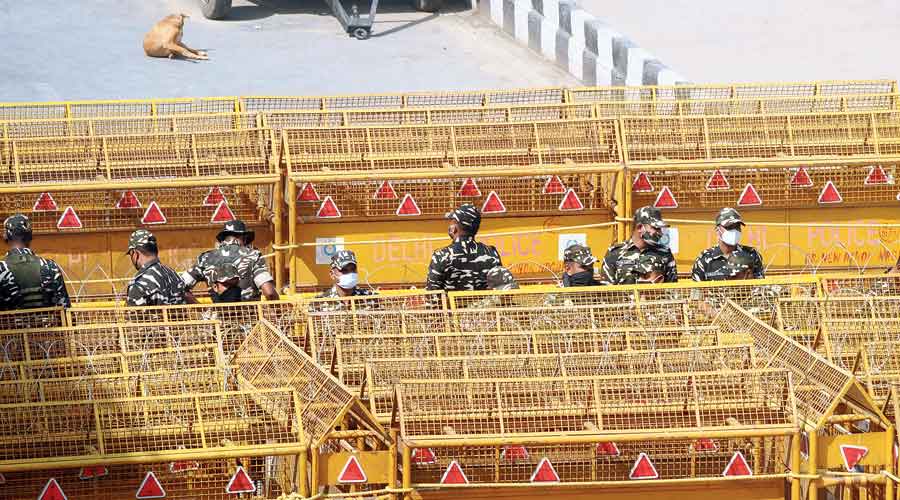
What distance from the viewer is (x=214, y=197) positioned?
12.7 metres

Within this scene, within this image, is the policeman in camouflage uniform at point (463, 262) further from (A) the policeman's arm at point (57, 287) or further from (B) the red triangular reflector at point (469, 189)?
(A) the policeman's arm at point (57, 287)

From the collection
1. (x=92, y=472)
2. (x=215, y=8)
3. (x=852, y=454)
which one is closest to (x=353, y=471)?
(x=92, y=472)

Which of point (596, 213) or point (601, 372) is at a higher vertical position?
point (596, 213)

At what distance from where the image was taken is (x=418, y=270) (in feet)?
43.1

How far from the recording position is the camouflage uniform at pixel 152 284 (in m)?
10.9

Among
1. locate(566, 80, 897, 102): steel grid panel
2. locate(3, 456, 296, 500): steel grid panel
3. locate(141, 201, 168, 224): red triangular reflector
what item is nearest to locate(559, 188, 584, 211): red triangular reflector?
locate(566, 80, 897, 102): steel grid panel

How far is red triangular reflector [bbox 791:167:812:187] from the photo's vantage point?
13414 millimetres

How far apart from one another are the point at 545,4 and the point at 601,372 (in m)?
13.2

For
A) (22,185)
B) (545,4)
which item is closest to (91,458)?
(22,185)

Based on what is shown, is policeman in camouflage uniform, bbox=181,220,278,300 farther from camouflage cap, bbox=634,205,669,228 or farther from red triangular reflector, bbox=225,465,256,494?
red triangular reflector, bbox=225,465,256,494

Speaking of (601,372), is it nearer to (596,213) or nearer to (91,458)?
(91,458)

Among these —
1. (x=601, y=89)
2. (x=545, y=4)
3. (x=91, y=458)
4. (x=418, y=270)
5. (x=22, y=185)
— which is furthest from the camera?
(x=545, y=4)

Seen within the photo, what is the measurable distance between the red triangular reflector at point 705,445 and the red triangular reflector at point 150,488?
9.38 feet

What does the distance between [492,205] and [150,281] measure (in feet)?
11.1
